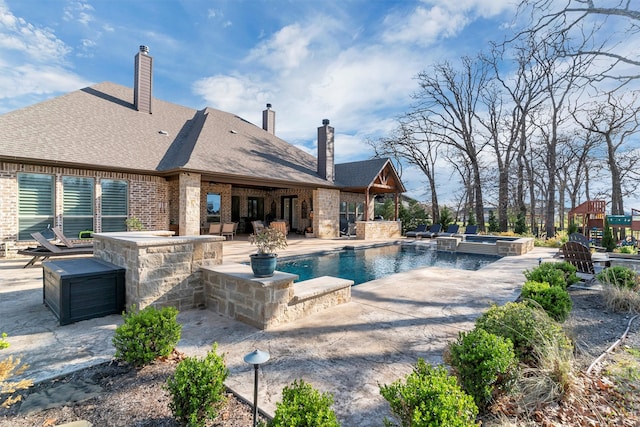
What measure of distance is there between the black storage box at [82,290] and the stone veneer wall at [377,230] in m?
13.2

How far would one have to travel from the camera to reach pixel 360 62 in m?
12.4

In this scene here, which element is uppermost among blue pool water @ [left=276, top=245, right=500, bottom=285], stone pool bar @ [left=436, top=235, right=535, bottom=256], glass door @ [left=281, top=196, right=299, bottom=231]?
glass door @ [left=281, top=196, right=299, bottom=231]

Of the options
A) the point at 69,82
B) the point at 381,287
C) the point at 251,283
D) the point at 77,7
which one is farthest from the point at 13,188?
the point at 381,287

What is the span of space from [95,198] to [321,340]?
11195 millimetres

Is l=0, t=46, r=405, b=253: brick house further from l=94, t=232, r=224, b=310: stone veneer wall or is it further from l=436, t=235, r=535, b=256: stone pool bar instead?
l=94, t=232, r=224, b=310: stone veneer wall

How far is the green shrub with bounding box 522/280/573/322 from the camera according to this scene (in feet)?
13.4

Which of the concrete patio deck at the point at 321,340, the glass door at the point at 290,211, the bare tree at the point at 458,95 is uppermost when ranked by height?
the bare tree at the point at 458,95

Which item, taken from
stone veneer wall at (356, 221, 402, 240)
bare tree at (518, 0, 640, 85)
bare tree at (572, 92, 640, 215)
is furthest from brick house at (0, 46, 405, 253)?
bare tree at (572, 92, 640, 215)

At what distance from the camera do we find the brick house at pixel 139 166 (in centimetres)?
961

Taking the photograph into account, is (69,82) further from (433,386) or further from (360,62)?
(433,386)

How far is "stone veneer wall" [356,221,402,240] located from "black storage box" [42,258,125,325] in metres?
13.2

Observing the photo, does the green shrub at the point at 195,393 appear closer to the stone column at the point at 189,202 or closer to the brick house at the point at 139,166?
the brick house at the point at 139,166

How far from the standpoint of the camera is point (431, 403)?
1763 mm

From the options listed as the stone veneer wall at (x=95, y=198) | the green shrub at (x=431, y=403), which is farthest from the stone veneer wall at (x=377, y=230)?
the green shrub at (x=431, y=403)
